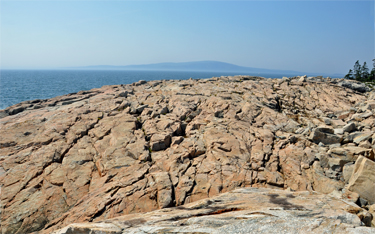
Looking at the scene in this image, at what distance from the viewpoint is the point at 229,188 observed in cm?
1262

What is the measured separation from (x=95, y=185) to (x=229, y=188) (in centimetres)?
892

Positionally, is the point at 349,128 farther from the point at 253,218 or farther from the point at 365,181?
the point at 253,218

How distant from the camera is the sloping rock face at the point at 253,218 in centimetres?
696

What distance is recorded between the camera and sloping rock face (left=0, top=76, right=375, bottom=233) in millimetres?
12164

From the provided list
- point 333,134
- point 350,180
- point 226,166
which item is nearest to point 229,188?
point 226,166

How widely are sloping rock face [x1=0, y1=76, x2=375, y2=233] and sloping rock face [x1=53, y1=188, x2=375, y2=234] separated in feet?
9.43

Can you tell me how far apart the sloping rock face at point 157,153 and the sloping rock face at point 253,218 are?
9.43ft

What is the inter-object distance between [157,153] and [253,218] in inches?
391

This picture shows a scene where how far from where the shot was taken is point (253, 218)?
759cm

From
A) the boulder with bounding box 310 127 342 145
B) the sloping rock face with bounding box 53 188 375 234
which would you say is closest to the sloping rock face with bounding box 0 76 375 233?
the boulder with bounding box 310 127 342 145

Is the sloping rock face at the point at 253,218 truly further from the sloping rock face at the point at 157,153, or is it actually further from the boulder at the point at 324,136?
the boulder at the point at 324,136

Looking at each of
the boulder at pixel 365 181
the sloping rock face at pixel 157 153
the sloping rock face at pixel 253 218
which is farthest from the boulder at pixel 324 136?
the sloping rock face at pixel 253 218

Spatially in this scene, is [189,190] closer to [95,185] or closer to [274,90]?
[95,185]

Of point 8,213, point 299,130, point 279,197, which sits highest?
point 299,130
